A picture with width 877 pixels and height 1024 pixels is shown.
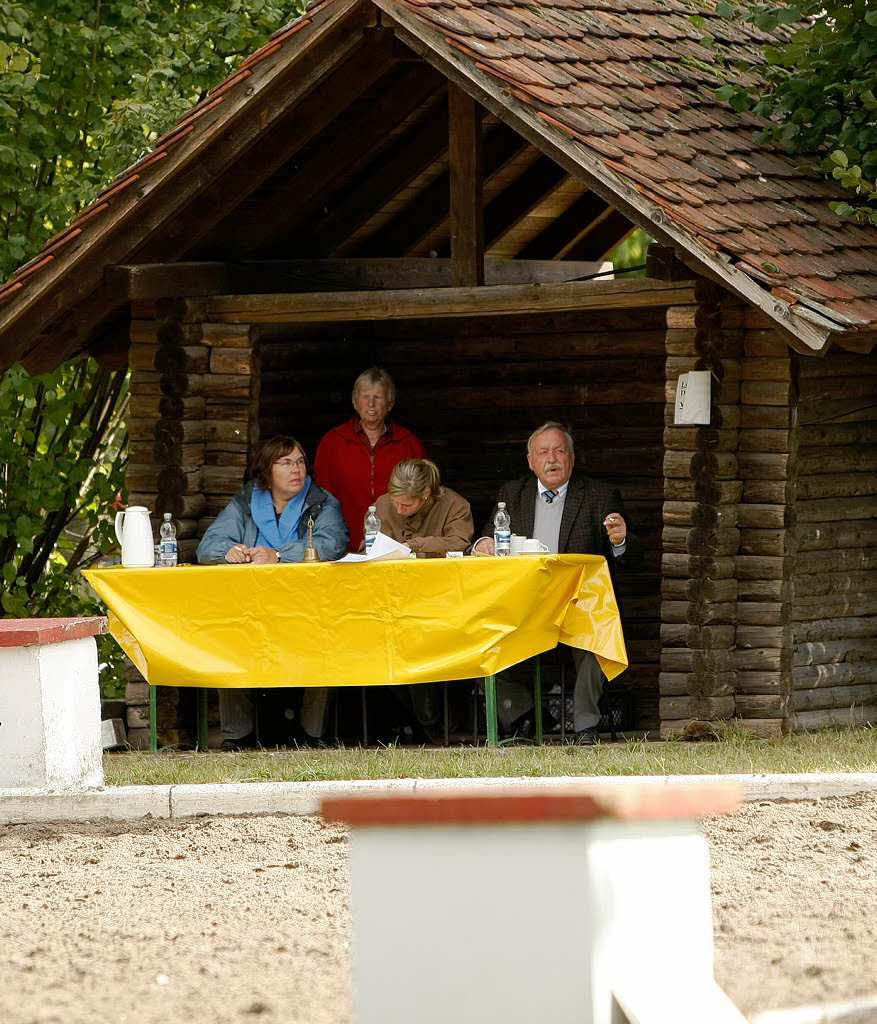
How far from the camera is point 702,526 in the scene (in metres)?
9.81

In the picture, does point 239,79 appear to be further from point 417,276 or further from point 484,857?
point 484,857

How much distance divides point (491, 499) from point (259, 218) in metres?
2.41

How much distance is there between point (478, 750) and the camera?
9.31 metres

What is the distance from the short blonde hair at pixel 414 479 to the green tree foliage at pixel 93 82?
145 inches

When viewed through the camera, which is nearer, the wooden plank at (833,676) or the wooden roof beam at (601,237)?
the wooden plank at (833,676)

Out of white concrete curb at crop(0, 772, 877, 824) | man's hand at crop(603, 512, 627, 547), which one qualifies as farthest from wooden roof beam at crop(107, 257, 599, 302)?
white concrete curb at crop(0, 772, 877, 824)

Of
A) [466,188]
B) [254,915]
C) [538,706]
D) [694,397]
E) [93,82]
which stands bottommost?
[538,706]

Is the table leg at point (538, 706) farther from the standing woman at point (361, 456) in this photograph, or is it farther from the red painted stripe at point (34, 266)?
the red painted stripe at point (34, 266)

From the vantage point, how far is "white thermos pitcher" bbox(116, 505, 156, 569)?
389 inches

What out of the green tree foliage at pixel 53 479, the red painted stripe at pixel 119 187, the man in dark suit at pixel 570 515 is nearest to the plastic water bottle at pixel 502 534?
the man in dark suit at pixel 570 515

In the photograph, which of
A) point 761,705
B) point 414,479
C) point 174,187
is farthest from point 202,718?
point 761,705

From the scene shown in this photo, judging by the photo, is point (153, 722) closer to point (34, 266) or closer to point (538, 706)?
point (538, 706)

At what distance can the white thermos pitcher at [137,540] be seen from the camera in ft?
32.4

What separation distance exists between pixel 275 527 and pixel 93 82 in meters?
4.92
